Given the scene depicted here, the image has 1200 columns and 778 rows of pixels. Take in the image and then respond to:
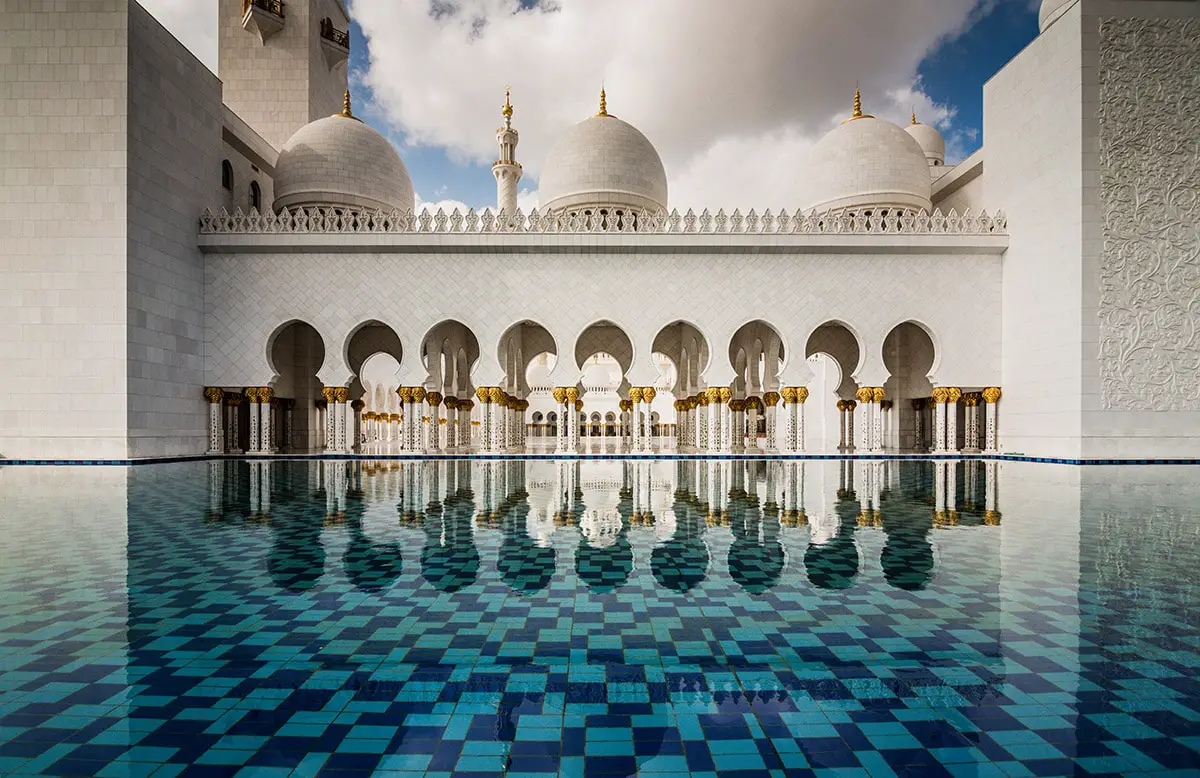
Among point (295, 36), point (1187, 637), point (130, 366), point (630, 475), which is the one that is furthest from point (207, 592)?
point (295, 36)

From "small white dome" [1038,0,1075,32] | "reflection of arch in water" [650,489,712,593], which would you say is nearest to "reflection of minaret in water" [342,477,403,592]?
"reflection of arch in water" [650,489,712,593]

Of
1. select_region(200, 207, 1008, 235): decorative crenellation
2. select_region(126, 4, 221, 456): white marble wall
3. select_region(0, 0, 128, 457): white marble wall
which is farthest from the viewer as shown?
select_region(200, 207, 1008, 235): decorative crenellation

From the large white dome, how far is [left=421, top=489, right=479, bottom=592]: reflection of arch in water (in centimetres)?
892

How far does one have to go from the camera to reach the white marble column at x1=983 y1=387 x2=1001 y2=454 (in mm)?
9961

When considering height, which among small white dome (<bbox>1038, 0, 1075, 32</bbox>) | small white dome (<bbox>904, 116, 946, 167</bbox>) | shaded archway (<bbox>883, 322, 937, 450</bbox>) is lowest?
shaded archway (<bbox>883, 322, 937, 450</bbox>)

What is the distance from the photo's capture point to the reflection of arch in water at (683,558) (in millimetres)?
2457

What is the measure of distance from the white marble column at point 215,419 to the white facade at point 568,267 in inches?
1.4

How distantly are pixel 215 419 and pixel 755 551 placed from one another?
368 inches

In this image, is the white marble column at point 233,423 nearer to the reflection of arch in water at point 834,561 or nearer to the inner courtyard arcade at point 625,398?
the inner courtyard arcade at point 625,398

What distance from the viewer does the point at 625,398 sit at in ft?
33.7

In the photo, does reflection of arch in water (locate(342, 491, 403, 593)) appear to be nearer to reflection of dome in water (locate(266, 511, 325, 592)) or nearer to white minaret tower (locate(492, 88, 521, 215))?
reflection of dome in water (locate(266, 511, 325, 592))

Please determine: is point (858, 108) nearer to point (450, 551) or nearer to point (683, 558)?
point (683, 558)

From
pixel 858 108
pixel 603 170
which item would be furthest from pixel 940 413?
pixel 603 170

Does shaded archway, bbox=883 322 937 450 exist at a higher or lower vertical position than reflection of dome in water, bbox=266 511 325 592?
higher
